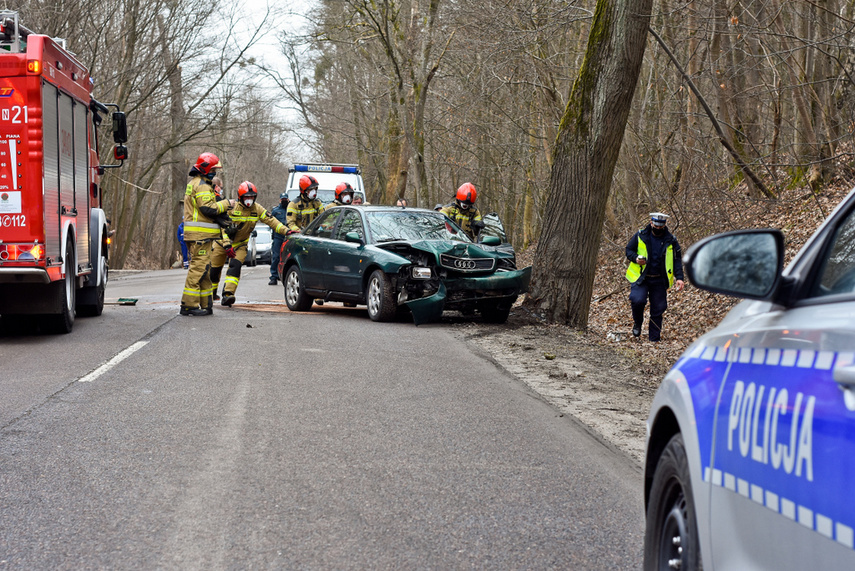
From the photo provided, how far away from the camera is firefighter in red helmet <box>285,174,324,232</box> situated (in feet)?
60.9

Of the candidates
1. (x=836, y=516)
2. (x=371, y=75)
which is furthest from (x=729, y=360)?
(x=371, y=75)

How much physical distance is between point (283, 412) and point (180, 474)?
1.88m

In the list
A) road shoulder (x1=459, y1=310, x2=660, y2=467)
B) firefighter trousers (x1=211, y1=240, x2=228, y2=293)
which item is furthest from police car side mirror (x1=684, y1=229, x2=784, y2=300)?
firefighter trousers (x1=211, y1=240, x2=228, y2=293)

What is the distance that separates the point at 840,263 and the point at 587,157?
11593mm

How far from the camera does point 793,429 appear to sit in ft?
6.71

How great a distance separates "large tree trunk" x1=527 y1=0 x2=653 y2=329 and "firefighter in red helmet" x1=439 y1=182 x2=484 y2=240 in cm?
278

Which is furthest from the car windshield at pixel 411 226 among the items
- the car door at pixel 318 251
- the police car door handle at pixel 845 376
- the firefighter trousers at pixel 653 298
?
the police car door handle at pixel 845 376

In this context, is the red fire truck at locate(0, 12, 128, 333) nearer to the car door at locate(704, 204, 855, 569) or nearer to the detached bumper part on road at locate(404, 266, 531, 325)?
the detached bumper part on road at locate(404, 266, 531, 325)

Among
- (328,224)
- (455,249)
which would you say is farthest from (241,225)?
(455,249)

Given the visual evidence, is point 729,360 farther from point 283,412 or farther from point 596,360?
point 596,360

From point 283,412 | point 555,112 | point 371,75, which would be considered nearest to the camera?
point 283,412

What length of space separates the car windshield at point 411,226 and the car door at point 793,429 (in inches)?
474

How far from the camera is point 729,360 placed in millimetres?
2582

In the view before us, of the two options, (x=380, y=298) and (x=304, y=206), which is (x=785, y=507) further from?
(x=304, y=206)
